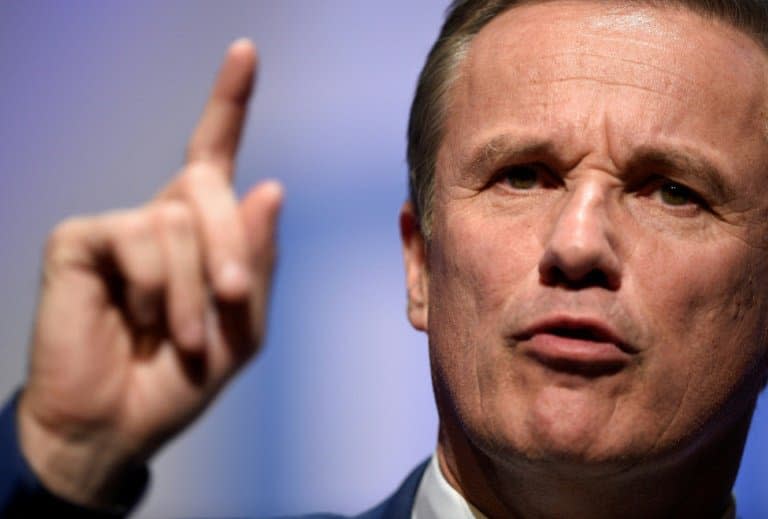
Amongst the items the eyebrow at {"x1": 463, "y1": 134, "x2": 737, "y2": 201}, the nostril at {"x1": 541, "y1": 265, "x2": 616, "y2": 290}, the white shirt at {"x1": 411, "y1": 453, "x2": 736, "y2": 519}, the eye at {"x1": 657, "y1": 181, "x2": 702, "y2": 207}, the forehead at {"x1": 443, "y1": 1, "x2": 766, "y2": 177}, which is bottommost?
the white shirt at {"x1": 411, "y1": 453, "x2": 736, "y2": 519}

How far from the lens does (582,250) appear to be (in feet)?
5.75

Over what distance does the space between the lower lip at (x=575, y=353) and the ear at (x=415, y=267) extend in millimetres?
416

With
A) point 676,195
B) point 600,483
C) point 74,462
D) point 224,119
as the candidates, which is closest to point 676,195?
point 676,195

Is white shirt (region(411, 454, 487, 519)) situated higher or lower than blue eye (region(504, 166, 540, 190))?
lower

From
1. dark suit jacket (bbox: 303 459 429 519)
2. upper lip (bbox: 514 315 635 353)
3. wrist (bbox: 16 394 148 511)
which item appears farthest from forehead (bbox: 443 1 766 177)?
wrist (bbox: 16 394 148 511)

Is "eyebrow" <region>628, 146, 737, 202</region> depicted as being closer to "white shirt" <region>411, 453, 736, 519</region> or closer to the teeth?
the teeth

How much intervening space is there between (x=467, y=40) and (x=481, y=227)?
440 mm

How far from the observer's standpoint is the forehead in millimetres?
1923

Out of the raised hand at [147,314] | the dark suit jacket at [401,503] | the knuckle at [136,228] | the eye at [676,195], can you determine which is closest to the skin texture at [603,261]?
the eye at [676,195]

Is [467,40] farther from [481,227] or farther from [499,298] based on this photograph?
[499,298]

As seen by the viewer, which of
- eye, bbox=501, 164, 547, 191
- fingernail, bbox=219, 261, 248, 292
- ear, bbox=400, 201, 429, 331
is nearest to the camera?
fingernail, bbox=219, 261, 248, 292

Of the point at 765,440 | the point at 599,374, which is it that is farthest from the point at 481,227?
the point at 765,440

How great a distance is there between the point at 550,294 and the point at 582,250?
0.30ft

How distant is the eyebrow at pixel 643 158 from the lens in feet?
6.26
